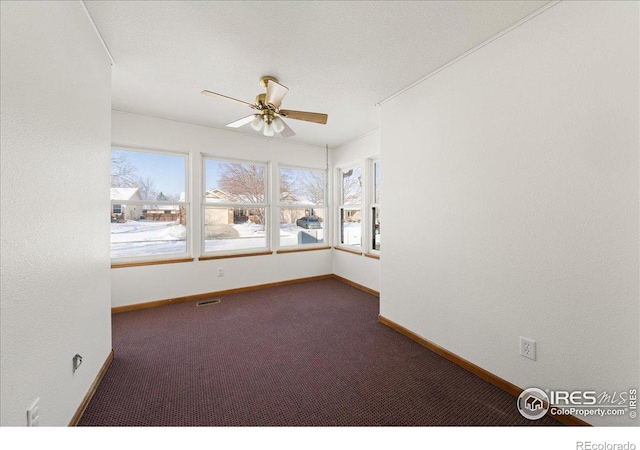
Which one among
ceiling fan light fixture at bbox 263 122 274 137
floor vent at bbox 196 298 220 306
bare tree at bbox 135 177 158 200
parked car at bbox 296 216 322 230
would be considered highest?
ceiling fan light fixture at bbox 263 122 274 137

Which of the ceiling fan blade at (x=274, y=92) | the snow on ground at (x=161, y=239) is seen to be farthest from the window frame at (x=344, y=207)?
the ceiling fan blade at (x=274, y=92)

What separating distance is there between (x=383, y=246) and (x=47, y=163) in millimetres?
2691

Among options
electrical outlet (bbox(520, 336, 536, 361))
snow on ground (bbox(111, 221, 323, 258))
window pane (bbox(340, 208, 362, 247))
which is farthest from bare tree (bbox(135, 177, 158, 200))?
electrical outlet (bbox(520, 336, 536, 361))

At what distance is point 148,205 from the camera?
349 centimetres

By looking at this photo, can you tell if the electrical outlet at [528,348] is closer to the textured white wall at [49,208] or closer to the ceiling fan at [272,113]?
the ceiling fan at [272,113]

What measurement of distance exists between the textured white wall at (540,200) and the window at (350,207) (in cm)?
200

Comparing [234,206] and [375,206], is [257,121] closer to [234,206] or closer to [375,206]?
[234,206]

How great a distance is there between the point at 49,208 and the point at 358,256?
12.1 feet

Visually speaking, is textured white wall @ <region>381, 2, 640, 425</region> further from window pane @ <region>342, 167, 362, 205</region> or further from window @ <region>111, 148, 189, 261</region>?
window @ <region>111, 148, 189, 261</region>

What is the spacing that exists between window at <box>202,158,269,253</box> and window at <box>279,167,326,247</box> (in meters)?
0.34

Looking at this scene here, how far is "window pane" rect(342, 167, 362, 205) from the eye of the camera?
14.5 feet

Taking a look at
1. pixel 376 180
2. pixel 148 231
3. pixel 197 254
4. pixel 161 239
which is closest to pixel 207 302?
pixel 197 254

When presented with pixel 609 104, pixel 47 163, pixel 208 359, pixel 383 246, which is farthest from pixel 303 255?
pixel 609 104

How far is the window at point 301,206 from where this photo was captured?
4531 millimetres
